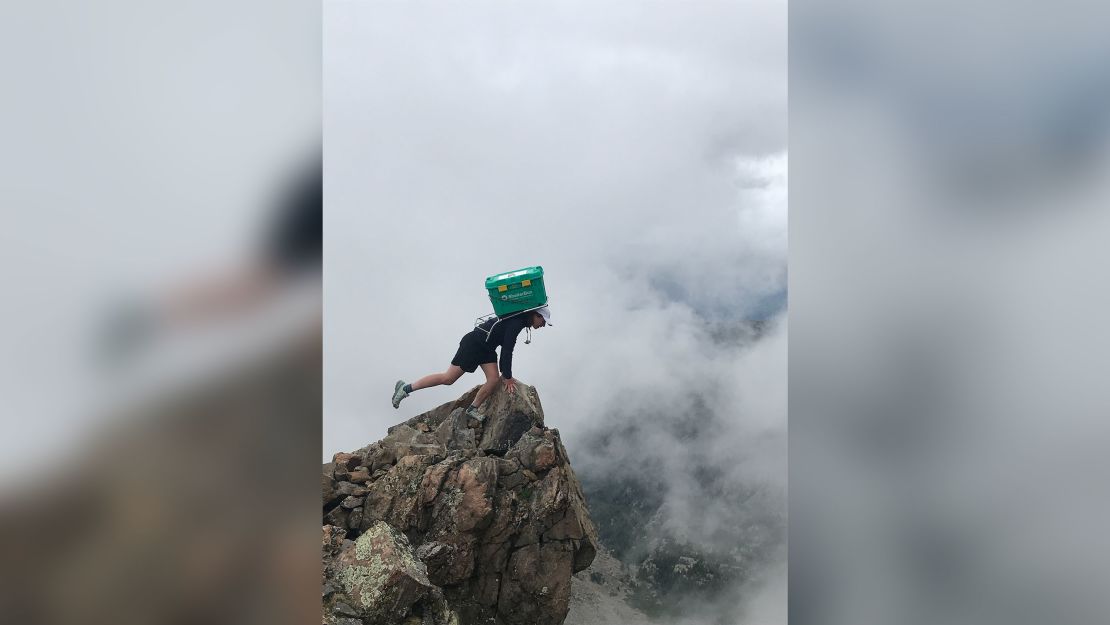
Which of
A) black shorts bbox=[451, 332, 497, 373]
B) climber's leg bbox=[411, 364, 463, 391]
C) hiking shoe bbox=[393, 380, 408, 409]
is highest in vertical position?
black shorts bbox=[451, 332, 497, 373]

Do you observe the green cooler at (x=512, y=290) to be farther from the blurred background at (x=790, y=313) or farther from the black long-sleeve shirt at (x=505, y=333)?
the blurred background at (x=790, y=313)

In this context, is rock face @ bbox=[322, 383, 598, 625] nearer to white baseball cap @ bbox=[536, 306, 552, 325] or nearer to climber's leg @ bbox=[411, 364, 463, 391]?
climber's leg @ bbox=[411, 364, 463, 391]

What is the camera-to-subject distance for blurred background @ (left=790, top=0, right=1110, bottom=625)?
53 cm

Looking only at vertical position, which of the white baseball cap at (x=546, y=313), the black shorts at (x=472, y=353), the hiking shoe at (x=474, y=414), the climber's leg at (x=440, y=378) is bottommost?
the hiking shoe at (x=474, y=414)

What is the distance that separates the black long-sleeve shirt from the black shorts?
0.02m

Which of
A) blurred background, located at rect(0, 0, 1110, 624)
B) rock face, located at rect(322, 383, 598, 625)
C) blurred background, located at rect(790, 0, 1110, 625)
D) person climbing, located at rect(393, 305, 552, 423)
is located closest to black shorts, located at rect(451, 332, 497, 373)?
person climbing, located at rect(393, 305, 552, 423)

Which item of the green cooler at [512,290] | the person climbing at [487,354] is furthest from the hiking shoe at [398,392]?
the green cooler at [512,290]

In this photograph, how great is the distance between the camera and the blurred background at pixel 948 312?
0.53 m

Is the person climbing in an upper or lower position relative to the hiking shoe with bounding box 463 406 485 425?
upper

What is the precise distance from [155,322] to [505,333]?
248 cm

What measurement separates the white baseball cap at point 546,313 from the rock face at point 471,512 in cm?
31

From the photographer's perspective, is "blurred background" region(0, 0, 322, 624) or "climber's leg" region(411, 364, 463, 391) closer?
"blurred background" region(0, 0, 322, 624)

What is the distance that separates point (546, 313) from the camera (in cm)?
315

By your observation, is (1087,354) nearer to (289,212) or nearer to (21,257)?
(289,212)
